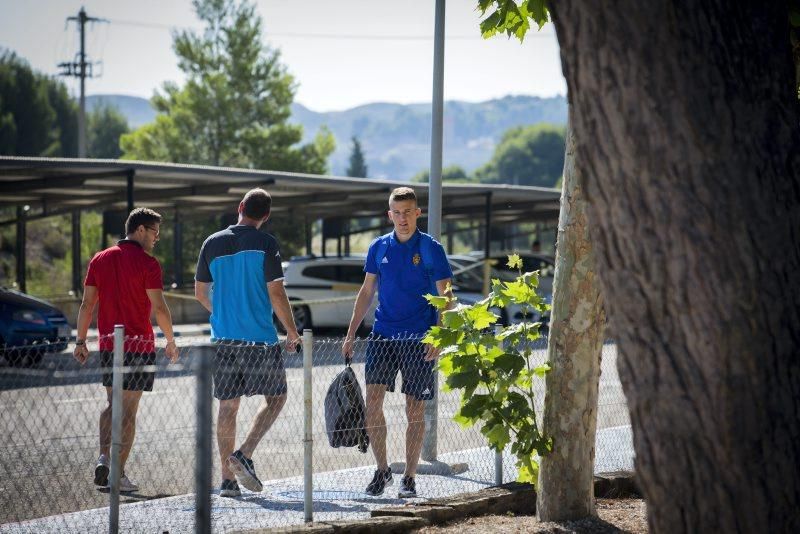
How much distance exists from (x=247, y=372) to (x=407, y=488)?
3.91 ft

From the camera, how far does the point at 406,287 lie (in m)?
7.59

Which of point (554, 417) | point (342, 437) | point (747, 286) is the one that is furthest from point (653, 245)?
point (342, 437)

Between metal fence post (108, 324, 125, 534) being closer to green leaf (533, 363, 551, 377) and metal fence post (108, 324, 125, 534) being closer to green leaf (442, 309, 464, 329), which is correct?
green leaf (442, 309, 464, 329)

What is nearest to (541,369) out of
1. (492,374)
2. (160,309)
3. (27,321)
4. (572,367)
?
(572,367)

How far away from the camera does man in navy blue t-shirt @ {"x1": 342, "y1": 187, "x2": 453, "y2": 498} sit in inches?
294

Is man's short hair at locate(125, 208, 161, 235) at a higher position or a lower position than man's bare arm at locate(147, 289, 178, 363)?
higher

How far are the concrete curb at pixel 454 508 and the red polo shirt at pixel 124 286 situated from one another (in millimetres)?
2370

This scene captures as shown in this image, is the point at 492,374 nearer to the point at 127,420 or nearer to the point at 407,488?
the point at 407,488

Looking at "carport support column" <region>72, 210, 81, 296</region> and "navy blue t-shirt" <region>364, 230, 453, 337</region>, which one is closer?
"navy blue t-shirt" <region>364, 230, 453, 337</region>

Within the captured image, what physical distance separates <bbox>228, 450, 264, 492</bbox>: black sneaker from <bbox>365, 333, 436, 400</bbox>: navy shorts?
0.88 metres

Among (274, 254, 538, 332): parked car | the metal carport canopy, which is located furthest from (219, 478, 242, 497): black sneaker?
(274, 254, 538, 332): parked car

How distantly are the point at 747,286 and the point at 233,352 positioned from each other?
14.0ft

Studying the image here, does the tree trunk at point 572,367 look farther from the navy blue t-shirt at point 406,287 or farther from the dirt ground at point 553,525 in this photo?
the navy blue t-shirt at point 406,287

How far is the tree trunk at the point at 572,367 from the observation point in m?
6.33
